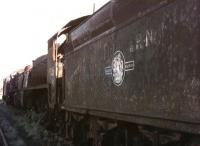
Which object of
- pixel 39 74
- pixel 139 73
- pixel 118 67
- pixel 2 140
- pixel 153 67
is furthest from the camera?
pixel 39 74

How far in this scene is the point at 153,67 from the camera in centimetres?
563

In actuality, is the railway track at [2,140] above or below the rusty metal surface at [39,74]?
below

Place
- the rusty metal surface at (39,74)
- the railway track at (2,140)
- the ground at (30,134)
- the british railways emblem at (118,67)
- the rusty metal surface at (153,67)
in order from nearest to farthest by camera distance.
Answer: the rusty metal surface at (153,67) < the british railways emblem at (118,67) < the ground at (30,134) < the railway track at (2,140) < the rusty metal surface at (39,74)

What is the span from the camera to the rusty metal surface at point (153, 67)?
464 cm

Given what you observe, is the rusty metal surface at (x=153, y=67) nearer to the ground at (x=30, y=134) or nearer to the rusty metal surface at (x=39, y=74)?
the ground at (x=30, y=134)

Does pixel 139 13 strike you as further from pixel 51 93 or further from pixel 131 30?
pixel 51 93

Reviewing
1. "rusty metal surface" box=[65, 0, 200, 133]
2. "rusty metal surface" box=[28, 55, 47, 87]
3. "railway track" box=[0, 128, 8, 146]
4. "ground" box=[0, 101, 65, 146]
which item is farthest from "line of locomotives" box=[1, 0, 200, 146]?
"rusty metal surface" box=[28, 55, 47, 87]

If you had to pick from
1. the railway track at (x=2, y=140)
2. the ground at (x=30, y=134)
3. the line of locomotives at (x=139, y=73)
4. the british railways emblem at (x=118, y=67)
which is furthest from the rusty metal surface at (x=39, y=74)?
the british railways emblem at (x=118, y=67)

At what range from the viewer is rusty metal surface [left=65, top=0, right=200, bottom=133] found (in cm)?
464

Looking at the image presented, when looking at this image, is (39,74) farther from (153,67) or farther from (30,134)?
(153,67)

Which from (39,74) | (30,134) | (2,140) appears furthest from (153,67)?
(39,74)

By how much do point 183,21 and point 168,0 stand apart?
0.46 meters

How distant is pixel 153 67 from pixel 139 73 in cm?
53

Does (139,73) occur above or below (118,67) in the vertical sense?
below
